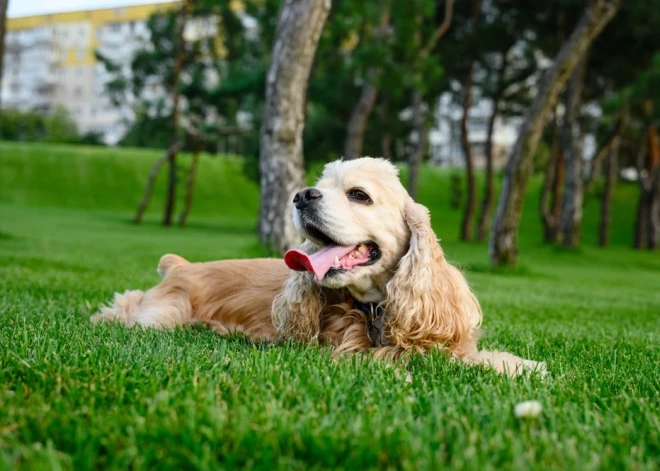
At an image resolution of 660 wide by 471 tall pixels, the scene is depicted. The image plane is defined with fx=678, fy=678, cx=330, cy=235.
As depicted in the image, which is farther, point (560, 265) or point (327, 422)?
point (560, 265)

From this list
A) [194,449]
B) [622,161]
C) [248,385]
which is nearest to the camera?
[194,449]

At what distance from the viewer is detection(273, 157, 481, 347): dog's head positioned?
3814 millimetres

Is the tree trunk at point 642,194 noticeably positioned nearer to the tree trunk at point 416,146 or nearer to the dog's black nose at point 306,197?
the tree trunk at point 416,146

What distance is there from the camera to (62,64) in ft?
363

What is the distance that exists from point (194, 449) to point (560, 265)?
1783cm

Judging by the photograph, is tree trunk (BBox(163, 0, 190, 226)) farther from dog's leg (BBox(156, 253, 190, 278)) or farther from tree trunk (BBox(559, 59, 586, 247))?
dog's leg (BBox(156, 253, 190, 278))

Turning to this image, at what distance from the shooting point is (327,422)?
2236 mm

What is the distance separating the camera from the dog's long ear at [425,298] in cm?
387

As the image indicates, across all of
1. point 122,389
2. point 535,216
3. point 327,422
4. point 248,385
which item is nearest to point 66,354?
point 122,389

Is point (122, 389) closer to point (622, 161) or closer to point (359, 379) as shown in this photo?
point (359, 379)

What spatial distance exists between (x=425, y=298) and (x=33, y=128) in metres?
83.3

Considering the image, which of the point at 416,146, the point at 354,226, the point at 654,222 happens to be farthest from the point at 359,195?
the point at 654,222

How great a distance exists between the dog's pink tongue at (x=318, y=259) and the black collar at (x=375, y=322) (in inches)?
16.6

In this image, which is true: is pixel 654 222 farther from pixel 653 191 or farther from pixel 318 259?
pixel 318 259
